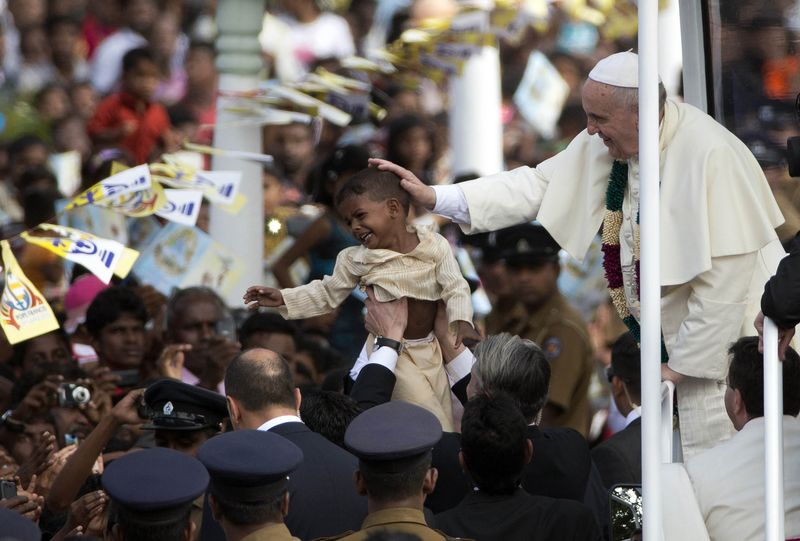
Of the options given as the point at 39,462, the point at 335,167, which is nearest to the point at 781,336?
the point at 39,462

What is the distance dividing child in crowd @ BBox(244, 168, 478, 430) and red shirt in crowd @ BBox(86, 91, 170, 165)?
17.5 ft

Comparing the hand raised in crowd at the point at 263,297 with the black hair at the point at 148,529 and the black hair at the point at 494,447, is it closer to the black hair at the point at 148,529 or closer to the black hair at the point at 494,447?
the black hair at the point at 494,447

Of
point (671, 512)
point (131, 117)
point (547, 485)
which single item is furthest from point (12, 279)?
point (131, 117)

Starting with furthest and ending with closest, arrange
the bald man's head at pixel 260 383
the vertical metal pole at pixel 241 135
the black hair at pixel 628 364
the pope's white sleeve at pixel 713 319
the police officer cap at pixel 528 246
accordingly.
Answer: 1. the vertical metal pole at pixel 241 135
2. the police officer cap at pixel 528 246
3. the black hair at pixel 628 364
4. the pope's white sleeve at pixel 713 319
5. the bald man's head at pixel 260 383

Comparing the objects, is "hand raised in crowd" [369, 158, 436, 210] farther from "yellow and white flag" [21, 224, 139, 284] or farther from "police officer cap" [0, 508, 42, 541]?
"police officer cap" [0, 508, 42, 541]

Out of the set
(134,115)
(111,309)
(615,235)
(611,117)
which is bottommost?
(111,309)

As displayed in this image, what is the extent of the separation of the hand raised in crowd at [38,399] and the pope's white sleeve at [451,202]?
2.12 meters

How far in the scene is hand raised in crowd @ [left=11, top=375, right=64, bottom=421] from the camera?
7.56m

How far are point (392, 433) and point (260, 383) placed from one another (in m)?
0.83

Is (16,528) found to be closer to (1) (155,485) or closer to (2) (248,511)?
(1) (155,485)

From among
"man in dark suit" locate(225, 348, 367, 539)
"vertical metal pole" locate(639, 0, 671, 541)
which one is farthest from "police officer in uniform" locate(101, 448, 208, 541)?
"vertical metal pole" locate(639, 0, 671, 541)

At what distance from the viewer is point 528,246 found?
382 inches

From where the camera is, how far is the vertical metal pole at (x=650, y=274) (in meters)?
4.68

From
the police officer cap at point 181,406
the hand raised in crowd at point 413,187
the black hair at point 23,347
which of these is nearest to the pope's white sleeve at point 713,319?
the hand raised in crowd at point 413,187
